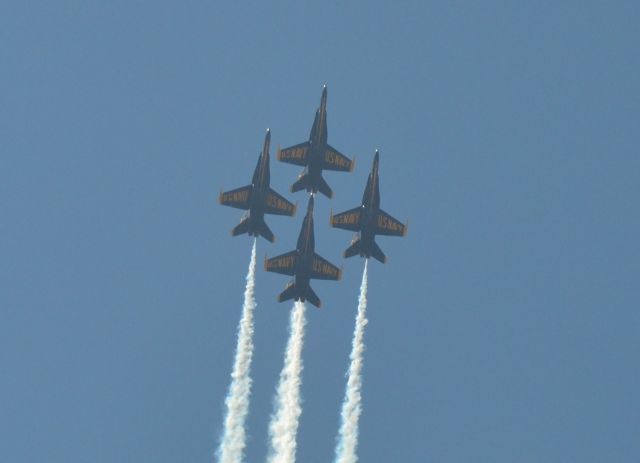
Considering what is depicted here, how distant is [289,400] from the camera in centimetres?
14262

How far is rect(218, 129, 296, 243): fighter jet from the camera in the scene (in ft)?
462

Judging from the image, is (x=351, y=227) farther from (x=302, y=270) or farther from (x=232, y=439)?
(x=232, y=439)

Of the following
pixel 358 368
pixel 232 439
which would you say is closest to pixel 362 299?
pixel 358 368

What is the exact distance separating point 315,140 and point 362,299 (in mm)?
14132

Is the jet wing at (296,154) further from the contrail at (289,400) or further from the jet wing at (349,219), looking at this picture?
the contrail at (289,400)

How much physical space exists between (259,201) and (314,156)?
6186 millimetres

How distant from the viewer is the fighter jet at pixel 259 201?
141 m

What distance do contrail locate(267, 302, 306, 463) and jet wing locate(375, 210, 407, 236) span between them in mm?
9155

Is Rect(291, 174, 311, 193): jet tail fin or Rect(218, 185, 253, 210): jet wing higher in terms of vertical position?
Rect(291, 174, 311, 193): jet tail fin

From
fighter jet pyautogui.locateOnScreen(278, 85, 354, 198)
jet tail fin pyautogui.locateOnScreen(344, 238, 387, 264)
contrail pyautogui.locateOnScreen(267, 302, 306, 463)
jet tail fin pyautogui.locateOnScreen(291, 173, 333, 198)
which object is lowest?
contrail pyautogui.locateOnScreen(267, 302, 306, 463)

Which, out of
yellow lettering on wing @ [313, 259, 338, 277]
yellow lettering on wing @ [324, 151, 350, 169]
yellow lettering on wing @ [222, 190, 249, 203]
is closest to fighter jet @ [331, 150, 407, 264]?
yellow lettering on wing @ [313, 259, 338, 277]

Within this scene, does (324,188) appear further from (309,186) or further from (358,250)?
(358,250)

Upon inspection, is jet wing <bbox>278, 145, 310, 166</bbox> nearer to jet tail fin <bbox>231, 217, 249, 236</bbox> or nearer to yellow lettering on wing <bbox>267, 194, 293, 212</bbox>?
yellow lettering on wing <bbox>267, 194, 293, 212</bbox>

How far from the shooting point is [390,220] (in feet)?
469
